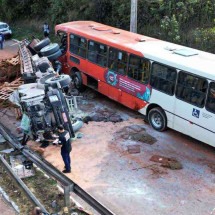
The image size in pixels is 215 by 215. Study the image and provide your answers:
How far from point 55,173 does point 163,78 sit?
16.3 feet

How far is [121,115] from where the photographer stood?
45.9ft

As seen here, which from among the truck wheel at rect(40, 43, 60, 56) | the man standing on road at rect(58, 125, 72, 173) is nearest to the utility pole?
the truck wheel at rect(40, 43, 60, 56)

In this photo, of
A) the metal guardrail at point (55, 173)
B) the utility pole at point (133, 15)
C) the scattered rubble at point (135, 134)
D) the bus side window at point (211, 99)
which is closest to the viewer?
the metal guardrail at point (55, 173)

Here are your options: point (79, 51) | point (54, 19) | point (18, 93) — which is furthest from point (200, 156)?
point (54, 19)

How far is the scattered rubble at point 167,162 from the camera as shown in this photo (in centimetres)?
1055

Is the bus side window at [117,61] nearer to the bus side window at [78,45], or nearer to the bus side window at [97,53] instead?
the bus side window at [97,53]

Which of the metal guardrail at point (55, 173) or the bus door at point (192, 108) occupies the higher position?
the bus door at point (192, 108)

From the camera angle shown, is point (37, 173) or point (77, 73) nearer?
point (37, 173)

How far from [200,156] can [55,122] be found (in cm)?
436

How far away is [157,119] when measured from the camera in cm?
1269

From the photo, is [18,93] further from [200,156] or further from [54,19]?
[54,19]

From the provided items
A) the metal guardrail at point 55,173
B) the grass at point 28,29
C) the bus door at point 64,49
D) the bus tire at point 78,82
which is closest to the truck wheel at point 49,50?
the bus door at point 64,49

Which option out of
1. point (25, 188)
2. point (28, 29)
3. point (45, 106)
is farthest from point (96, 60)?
point (28, 29)

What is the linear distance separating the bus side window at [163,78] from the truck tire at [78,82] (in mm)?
4266
